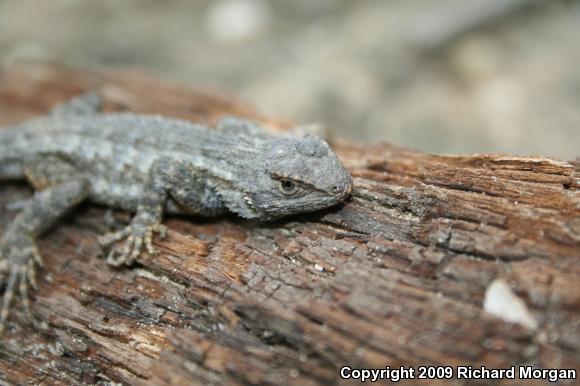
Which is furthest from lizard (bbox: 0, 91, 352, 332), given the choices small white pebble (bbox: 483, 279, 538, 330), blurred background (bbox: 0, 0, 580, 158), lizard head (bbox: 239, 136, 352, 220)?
blurred background (bbox: 0, 0, 580, 158)

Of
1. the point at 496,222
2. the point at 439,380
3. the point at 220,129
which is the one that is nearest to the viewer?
the point at 439,380

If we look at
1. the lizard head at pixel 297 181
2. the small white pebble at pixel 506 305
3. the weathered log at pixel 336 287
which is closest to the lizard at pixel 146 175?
the lizard head at pixel 297 181

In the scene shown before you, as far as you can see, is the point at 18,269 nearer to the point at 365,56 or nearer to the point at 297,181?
the point at 297,181

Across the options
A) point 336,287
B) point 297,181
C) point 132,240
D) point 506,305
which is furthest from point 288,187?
point 506,305

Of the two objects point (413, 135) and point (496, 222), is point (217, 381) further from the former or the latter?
Result: point (413, 135)

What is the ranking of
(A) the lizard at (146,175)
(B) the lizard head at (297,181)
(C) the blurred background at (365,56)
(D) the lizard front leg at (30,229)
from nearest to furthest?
(B) the lizard head at (297,181) < (A) the lizard at (146,175) < (D) the lizard front leg at (30,229) < (C) the blurred background at (365,56)

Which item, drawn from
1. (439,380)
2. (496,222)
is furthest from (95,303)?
(496,222)

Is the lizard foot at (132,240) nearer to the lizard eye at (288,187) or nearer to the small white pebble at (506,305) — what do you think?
the lizard eye at (288,187)
